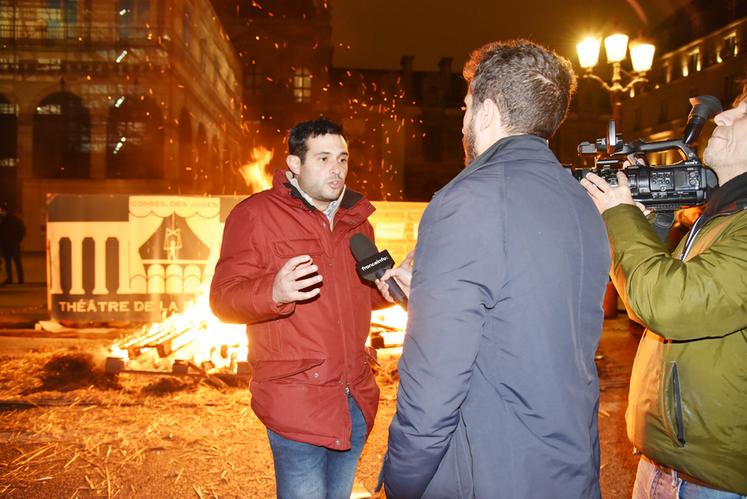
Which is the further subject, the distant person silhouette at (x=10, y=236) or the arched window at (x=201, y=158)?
the arched window at (x=201, y=158)

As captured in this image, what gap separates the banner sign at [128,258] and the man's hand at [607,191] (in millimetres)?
7134

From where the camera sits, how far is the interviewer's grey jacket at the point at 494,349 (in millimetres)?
1566

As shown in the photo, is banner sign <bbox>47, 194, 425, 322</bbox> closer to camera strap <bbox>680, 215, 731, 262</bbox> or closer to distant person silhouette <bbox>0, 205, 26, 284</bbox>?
camera strap <bbox>680, 215, 731, 262</bbox>

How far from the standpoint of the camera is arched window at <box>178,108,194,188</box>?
29.3 metres

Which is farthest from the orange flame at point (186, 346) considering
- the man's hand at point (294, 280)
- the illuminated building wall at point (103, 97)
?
the illuminated building wall at point (103, 97)

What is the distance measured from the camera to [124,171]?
99.1 feet

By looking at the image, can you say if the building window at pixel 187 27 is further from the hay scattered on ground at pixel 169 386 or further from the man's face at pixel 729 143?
the man's face at pixel 729 143

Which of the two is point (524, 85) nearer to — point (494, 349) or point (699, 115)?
point (494, 349)

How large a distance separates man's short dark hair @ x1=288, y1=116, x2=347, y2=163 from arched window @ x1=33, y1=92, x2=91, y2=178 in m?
32.1

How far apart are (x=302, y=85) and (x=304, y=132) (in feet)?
145

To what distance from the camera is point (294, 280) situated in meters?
2.38

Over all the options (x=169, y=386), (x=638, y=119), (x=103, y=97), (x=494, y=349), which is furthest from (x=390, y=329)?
(x=638, y=119)

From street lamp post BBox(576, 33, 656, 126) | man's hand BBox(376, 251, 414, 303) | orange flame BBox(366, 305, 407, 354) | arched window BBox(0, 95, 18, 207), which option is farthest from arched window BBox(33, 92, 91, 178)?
man's hand BBox(376, 251, 414, 303)

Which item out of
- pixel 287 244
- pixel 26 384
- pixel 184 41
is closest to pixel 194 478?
pixel 287 244
